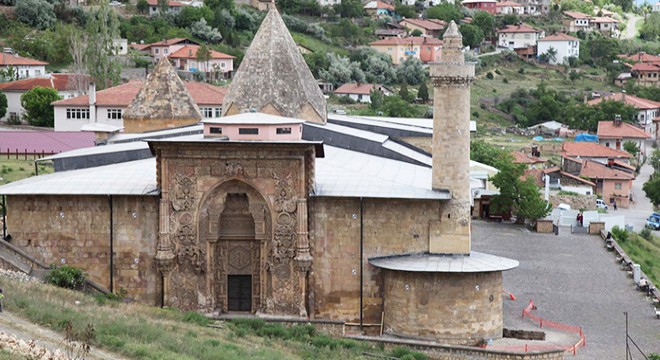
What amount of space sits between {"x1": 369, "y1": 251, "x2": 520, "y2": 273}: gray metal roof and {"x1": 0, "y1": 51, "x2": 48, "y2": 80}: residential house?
55.7 metres

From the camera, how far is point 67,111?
6800cm

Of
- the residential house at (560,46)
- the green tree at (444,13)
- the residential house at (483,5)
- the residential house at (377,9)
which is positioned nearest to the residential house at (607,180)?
the residential house at (560,46)

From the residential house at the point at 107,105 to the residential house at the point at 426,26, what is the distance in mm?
73194

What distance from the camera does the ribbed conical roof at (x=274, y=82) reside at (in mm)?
40375

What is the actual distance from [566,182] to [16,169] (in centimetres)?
3258

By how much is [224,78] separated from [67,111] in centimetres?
2916

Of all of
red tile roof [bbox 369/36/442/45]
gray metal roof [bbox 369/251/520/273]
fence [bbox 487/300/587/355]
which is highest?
red tile roof [bbox 369/36/442/45]

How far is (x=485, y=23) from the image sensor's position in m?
145

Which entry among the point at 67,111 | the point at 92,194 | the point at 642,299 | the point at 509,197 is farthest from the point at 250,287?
the point at 67,111

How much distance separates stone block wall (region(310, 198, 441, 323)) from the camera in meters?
34.2

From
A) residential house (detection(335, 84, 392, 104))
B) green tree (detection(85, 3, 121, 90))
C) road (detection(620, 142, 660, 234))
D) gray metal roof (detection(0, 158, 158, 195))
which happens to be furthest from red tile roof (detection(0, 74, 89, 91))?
gray metal roof (detection(0, 158, 158, 195))

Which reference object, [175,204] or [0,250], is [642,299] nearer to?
[175,204]

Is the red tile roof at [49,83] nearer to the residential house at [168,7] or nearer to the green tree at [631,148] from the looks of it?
the green tree at [631,148]

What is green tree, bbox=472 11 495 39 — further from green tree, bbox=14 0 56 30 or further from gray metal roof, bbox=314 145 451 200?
gray metal roof, bbox=314 145 451 200
